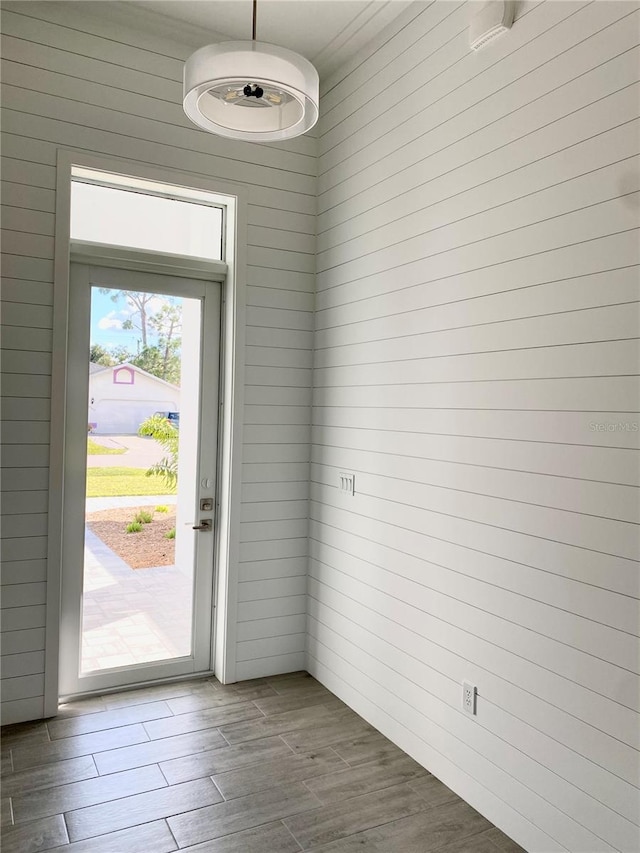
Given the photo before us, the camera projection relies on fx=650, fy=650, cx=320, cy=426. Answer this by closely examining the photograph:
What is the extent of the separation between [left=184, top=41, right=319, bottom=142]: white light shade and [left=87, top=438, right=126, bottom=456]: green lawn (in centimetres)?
176

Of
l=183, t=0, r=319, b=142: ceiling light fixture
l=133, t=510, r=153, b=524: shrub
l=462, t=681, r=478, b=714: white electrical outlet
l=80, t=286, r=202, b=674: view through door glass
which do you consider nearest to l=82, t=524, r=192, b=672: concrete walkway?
l=80, t=286, r=202, b=674: view through door glass

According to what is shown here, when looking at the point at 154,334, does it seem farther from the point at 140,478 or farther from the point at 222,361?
the point at 140,478

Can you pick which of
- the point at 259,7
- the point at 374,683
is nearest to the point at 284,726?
the point at 374,683

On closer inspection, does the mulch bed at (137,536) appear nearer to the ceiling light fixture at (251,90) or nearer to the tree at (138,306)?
the tree at (138,306)

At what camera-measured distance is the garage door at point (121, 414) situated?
3287 mm

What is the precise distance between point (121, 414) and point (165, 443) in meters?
0.28

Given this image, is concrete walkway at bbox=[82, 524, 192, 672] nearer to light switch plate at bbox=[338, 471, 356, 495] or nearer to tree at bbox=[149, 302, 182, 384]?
tree at bbox=[149, 302, 182, 384]

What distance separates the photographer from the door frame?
3.04m

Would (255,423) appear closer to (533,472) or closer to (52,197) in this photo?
(52,197)

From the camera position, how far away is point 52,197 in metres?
3.01

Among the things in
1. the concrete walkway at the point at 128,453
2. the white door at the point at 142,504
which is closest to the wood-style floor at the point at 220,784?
the white door at the point at 142,504

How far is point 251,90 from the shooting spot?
2002 millimetres

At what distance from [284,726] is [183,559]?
1019 mm

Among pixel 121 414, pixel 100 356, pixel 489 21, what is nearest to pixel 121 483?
pixel 121 414
